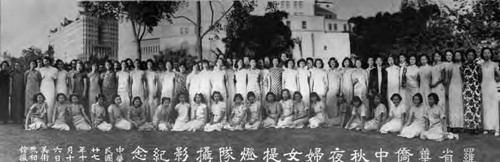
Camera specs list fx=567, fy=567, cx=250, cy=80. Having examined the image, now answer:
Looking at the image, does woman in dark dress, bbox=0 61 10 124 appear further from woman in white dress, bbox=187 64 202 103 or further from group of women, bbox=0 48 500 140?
woman in white dress, bbox=187 64 202 103

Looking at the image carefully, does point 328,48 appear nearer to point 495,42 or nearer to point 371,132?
point 371,132

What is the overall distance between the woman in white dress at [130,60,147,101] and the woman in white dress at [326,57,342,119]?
63.1 inches

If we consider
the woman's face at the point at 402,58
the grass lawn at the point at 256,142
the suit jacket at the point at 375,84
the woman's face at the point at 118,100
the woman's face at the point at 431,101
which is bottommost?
the grass lawn at the point at 256,142

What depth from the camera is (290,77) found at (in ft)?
16.0

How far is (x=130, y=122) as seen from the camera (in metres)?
4.86

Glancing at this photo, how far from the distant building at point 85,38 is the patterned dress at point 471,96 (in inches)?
118

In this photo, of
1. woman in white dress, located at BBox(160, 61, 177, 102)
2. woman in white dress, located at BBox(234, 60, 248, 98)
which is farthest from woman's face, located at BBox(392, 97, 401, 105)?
woman in white dress, located at BBox(160, 61, 177, 102)

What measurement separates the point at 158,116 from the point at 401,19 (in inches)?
88.6

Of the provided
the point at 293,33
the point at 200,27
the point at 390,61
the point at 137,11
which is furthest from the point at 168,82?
→ the point at 390,61

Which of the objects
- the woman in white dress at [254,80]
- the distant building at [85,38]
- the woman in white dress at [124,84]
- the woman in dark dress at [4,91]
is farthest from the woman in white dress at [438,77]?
the woman in dark dress at [4,91]

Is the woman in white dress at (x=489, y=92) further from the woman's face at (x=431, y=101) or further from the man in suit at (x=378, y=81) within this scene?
the man in suit at (x=378, y=81)

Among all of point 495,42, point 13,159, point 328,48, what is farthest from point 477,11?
point 13,159

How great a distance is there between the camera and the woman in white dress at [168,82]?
4.94m

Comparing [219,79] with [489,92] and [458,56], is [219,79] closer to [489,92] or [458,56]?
[458,56]
